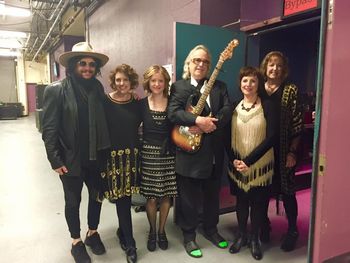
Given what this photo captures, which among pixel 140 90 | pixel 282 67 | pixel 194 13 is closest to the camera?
pixel 282 67

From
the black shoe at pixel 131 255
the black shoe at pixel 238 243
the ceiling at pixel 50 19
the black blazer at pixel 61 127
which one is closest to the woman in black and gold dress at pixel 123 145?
the black shoe at pixel 131 255

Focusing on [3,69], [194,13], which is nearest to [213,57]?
[194,13]

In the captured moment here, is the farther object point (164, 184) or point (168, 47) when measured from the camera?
point (168, 47)

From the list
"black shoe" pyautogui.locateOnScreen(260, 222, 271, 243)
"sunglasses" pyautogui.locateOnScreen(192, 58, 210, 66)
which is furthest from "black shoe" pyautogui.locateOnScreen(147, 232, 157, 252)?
"sunglasses" pyautogui.locateOnScreen(192, 58, 210, 66)

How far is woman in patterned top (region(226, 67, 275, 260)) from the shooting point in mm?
2021

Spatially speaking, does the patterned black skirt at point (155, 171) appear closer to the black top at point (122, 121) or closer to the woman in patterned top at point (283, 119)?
the black top at point (122, 121)

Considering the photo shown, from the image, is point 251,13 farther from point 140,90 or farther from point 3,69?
point 3,69

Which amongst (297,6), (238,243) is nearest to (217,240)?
(238,243)

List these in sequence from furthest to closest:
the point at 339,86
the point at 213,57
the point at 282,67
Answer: the point at 213,57
the point at 282,67
the point at 339,86

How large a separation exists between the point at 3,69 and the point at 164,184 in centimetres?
1638

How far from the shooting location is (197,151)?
2102mm

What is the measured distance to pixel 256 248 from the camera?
2184 millimetres

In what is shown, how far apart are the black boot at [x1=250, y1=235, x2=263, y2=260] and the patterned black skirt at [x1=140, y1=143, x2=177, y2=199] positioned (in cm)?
75

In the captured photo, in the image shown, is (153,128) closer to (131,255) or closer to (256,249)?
(131,255)
